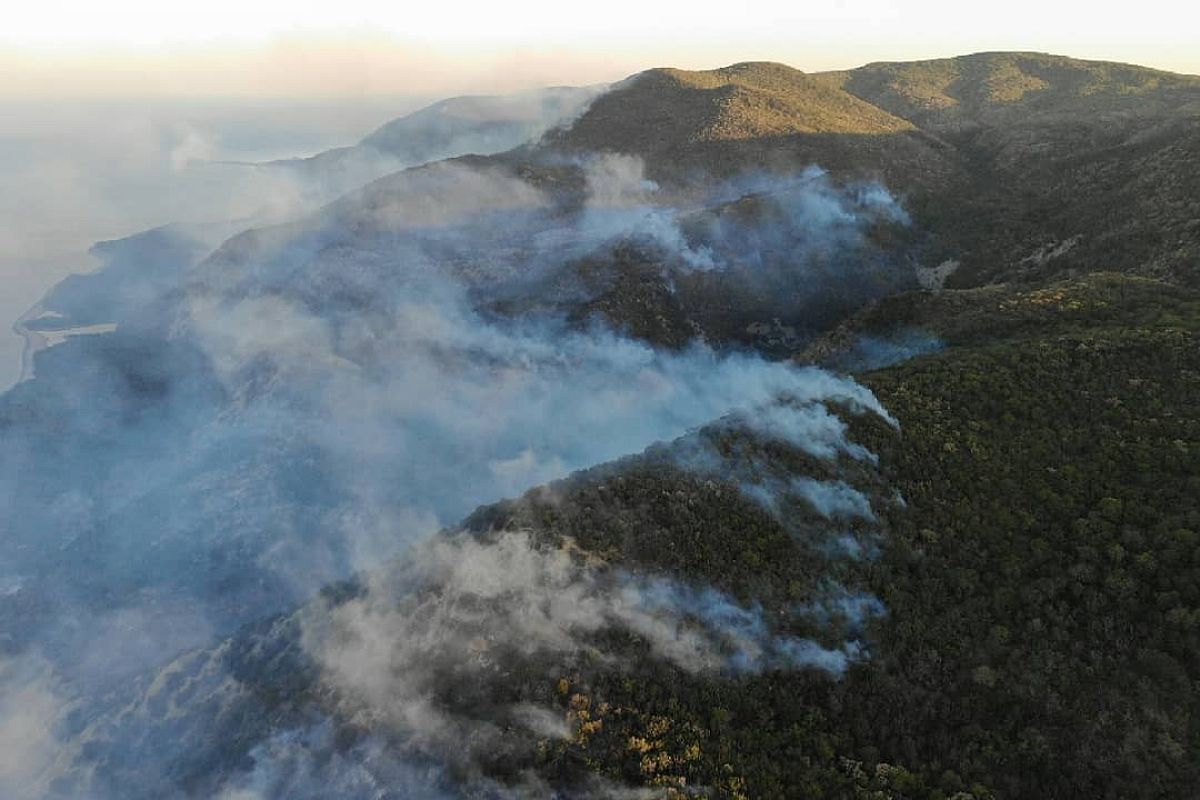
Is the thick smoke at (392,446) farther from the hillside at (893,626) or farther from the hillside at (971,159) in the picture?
the hillside at (971,159)

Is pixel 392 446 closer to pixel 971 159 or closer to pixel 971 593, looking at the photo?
pixel 971 593

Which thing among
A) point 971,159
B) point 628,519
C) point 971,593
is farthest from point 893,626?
point 971,159

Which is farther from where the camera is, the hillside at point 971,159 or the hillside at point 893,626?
the hillside at point 971,159

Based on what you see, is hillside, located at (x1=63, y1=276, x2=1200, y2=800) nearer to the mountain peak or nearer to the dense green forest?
the dense green forest

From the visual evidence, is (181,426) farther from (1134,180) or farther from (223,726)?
(1134,180)

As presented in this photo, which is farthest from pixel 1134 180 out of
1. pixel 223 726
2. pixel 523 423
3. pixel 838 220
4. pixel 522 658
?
pixel 223 726

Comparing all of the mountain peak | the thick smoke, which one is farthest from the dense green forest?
the mountain peak

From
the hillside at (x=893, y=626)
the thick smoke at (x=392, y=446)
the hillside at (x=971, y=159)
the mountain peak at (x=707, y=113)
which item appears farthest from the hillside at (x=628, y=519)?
the mountain peak at (x=707, y=113)

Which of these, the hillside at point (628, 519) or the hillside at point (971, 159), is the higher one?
the hillside at point (971, 159)
